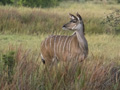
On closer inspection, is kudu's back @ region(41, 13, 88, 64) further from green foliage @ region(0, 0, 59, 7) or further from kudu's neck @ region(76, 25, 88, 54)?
green foliage @ region(0, 0, 59, 7)

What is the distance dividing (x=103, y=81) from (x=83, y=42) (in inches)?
67.4

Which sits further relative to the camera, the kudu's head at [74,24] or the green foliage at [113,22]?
the green foliage at [113,22]

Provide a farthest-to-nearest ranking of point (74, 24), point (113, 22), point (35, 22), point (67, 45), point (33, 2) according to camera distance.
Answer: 1. point (33, 2)
2. point (35, 22)
3. point (113, 22)
4. point (67, 45)
5. point (74, 24)

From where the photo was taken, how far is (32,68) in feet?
14.1

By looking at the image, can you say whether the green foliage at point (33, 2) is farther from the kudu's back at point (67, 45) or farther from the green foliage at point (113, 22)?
the kudu's back at point (67, 45)

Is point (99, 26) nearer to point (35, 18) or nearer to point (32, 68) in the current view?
point (35, 18)

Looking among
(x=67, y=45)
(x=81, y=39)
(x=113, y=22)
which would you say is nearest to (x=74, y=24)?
(x=81, y=39)

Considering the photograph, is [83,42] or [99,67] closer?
[99,67]

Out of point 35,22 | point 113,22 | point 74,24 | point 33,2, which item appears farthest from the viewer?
point 33,2

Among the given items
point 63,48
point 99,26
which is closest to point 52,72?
point 63,48

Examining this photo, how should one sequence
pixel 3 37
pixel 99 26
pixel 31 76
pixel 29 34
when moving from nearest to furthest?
1. pixel 31 76
2. pixel 3 37
3. pixel 29 34
4. pixel 99 26

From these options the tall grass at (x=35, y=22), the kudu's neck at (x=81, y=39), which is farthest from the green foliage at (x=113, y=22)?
the kudu's neck at (x=81, y=39)

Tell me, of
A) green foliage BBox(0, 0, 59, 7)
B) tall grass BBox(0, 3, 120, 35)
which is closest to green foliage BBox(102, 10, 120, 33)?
tall grass BBox(0, 3, 120, 35)

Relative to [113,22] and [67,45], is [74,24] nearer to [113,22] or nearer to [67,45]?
[67,45]
